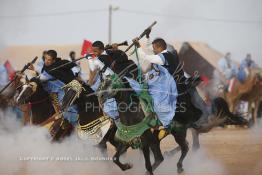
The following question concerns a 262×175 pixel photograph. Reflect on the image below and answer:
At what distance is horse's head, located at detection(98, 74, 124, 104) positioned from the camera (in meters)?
10.6

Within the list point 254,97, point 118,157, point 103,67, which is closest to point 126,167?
point 118,157

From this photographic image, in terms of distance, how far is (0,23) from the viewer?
22938 mm

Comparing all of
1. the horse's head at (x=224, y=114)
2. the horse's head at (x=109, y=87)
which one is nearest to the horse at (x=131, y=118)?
the horse's head at (x=109, y=87)

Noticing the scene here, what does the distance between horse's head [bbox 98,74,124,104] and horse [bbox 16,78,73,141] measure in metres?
1.36

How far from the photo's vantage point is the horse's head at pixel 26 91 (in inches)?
454

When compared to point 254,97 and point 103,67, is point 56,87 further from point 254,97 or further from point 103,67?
point 254,97

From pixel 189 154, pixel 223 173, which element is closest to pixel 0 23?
pixel 189 154

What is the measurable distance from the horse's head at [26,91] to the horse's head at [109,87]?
1.43m

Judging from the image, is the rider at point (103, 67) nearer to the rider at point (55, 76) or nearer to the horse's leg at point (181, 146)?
the rider at point (55, 76)

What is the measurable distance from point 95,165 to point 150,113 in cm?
155

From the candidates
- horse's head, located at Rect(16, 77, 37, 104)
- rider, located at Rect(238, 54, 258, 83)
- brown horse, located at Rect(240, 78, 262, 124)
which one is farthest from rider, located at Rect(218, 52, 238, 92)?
horse's head, located at Rect(16, 77, 37, 104)

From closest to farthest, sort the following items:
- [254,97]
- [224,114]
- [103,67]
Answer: [103,67] → [224,114] → [254,97]

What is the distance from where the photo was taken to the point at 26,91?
11531 mm

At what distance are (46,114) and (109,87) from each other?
1892 mm
